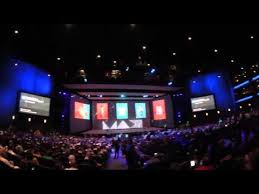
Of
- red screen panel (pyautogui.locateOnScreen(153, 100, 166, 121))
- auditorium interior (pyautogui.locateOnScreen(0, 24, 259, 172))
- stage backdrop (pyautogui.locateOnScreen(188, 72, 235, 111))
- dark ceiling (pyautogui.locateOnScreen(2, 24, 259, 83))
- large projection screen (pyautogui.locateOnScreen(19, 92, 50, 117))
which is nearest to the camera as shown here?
auditorium interior (pyautogui.locateOnScreen(0, 24, 259, 172))

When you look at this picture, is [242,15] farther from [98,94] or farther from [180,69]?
[98,94]

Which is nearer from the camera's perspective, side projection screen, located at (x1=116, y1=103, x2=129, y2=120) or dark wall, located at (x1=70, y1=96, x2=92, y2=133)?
dark wall, located at (x1=70, y1=96, x2=92, y2=133)

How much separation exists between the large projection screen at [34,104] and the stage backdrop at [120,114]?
29.8 ft

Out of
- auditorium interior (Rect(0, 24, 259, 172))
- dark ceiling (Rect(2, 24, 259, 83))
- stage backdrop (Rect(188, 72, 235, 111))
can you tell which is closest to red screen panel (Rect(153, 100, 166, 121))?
auditorium interior (Rect(0, 24, 259, 172))

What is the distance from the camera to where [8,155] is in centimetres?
583

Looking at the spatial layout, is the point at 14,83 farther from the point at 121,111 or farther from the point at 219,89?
the point at 121,111

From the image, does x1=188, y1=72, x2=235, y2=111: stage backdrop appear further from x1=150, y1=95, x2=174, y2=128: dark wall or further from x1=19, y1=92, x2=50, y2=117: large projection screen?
x1=150, y1=95, x2=174, y2=128: dark wall

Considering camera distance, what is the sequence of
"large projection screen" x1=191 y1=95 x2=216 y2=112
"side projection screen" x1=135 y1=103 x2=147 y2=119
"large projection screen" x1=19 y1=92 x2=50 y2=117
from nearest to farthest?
1. "large projection screen" x1=19 y1=92 x2=50 y2=117
2. "large projection screen" x1=191 y1=95 x2=216 y2=112
3. "side projection screen" x1=135 y1=103 x2=147 y2=119

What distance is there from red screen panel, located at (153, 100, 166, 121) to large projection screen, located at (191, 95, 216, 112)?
21.7 feet

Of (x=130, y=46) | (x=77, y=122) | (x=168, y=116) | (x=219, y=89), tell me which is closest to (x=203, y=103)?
(x=219, y=89)

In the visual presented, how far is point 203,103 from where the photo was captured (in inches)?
635

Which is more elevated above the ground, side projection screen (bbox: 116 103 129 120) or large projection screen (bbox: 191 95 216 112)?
side projection screen (bbox: 116 103 129 120)

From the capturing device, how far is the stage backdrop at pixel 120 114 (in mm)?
24891

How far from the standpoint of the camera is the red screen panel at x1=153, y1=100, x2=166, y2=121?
24830 mm
